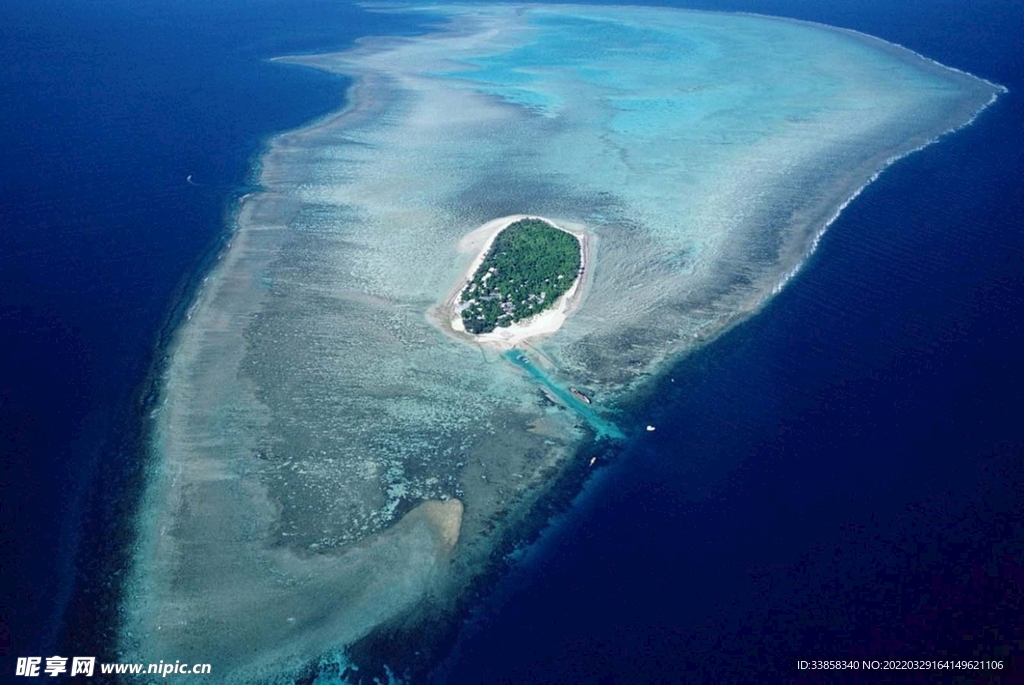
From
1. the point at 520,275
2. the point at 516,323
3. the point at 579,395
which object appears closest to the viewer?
the point at 579,395

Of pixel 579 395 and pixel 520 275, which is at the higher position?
pixel 520 275

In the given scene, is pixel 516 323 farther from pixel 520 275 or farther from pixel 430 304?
pixel 430 304

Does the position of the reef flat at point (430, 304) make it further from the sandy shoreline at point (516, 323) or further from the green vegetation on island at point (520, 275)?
the green vegetation on island at point (520, 275)

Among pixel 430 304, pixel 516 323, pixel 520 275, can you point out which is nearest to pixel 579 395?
pixel 516 323

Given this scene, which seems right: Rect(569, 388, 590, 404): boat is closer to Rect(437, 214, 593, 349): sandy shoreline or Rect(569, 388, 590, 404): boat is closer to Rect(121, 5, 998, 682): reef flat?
Rect(121, 5, 998, 682): reef flat

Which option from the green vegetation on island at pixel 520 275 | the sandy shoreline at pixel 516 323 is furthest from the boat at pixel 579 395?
the green vegetation on island at pixel 520 275

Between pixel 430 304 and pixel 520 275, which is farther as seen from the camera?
pixel 520 275

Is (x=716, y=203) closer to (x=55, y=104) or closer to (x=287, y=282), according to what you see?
(x=287, y=282)
